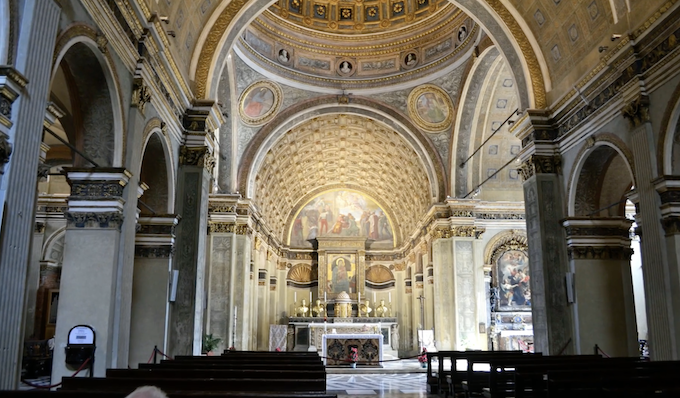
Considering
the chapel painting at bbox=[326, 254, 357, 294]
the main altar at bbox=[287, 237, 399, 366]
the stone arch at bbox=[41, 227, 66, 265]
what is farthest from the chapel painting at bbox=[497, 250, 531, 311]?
the stone arch at bbox=[41, 227, 66, 265]

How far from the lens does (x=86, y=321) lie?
805 cm

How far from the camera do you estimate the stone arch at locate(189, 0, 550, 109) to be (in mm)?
12664

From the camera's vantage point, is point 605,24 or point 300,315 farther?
point 300,315

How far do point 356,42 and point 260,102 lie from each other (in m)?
4.28

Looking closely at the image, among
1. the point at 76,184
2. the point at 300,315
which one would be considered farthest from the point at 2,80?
the point at 300,315

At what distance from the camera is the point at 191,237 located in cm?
1177

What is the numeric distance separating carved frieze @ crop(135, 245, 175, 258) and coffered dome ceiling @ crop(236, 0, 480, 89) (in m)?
10.1

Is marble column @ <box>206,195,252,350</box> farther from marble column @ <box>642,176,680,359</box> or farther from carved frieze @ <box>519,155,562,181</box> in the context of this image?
marble column @ <box>642,176,680,359</box>

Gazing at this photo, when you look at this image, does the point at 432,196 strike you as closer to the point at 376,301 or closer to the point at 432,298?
the point at 432,298

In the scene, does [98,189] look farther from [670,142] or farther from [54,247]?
[54,247]

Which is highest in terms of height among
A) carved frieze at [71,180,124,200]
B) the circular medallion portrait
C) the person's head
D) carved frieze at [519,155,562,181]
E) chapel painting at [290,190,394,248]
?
the circular medallion portrait

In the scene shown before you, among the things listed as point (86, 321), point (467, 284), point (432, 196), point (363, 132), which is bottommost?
point (86, 321)

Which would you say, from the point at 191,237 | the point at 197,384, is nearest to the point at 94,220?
the point at 191,237

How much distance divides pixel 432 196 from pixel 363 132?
4.39 meters
